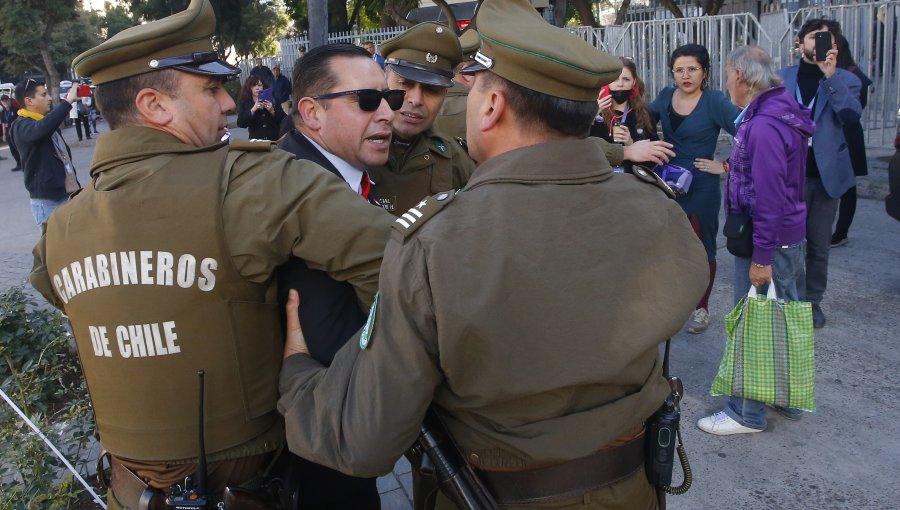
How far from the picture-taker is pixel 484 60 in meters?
1.79

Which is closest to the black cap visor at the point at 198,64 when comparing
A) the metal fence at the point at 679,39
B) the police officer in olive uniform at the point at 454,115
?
the police officer in olive uniform at the point at 454,115

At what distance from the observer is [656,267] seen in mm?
1734

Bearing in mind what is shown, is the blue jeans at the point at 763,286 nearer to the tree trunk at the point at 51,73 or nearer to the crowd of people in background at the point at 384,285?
the crowd of people in background at the point at 384,285

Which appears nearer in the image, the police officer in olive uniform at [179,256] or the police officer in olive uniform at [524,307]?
the police officer in olive uniform at [524,307]

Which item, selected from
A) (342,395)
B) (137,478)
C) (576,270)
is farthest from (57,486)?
(576,270)

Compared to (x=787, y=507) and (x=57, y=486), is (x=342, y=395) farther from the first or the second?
(x=787, y=507)

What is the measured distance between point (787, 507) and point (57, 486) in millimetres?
3188

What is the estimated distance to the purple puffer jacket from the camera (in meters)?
3.88

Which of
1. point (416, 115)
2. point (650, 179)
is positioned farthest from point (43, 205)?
point (650, 179)

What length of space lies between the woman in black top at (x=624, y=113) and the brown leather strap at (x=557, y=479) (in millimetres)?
3409

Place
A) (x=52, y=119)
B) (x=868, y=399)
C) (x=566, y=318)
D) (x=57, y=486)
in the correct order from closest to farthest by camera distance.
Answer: (x=566, y=318) → (x=57, y=486) → (x=868, y=399) → (x=52, y=119)

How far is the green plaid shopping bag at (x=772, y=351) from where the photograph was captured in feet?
12.3

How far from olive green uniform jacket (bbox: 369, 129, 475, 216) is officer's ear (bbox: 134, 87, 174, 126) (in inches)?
50.0

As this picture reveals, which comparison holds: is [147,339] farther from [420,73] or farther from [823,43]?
[823,43]
